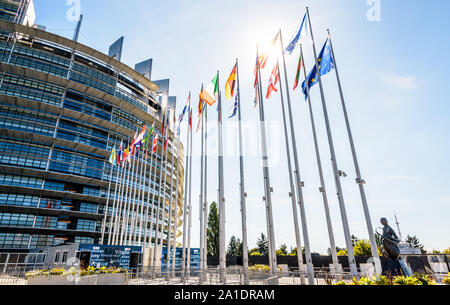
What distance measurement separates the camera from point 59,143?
46.9 metres

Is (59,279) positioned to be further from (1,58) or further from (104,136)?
(1,58)

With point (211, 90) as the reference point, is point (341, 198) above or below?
below

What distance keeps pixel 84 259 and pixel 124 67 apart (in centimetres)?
4627

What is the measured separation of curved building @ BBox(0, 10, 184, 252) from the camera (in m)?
41.9

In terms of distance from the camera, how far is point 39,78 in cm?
4831

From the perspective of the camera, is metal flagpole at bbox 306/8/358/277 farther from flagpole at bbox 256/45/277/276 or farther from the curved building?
the curved building

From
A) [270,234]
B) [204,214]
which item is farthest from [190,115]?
[270,234]

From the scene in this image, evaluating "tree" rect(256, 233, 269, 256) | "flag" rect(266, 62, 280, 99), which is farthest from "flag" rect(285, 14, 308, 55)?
"tree" rect(256, 233, 269, 256)

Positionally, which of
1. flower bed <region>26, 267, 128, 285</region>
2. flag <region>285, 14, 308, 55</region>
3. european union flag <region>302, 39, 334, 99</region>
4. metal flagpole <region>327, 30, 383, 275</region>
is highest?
flag <region>285, 14, 308, 55</region>

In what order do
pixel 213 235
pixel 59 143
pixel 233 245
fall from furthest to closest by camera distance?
pixel 233 245
pixel 213 235
pixel 59 143

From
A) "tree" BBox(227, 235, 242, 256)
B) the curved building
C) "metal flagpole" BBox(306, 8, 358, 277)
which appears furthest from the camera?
"tree" BBox(227, 235, 242, 256)

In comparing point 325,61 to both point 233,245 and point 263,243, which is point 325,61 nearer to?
point 233,245

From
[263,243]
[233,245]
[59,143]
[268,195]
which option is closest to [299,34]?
[268,195]

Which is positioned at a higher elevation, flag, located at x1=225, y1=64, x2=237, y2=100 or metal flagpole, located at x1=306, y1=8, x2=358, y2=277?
flag, located at x1=225, y1=64, x2=237, y2=100
